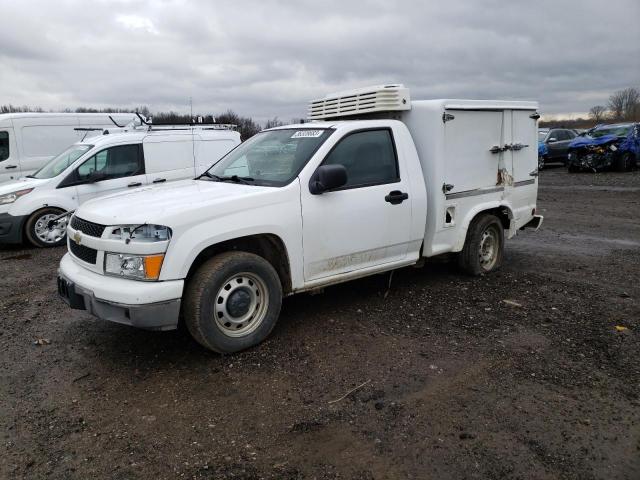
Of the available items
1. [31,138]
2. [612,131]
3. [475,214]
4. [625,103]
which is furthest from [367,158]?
[625,103]

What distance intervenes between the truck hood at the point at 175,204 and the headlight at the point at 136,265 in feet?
0.83

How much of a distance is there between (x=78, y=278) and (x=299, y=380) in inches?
76.1

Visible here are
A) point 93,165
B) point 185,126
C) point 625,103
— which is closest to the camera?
point 93,165

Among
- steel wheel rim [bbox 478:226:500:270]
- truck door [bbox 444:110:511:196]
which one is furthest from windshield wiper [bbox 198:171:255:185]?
steel wheel rim [bbox 478:226:500:270]

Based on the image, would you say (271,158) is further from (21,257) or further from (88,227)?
(21,257)

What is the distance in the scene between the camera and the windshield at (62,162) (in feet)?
31.0

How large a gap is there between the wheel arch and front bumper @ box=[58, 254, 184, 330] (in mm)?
470

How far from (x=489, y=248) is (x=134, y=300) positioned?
14.9 ft

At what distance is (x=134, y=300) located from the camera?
379cm

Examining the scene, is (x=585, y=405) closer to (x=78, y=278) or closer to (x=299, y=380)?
(x=299, y=380)

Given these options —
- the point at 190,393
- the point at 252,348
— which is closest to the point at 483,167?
the point at 252,348

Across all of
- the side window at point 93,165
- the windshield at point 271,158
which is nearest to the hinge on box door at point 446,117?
the windshield at point 271,158

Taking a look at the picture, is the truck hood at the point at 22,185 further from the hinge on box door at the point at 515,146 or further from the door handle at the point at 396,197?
the hinge on box door at the point at 515,146

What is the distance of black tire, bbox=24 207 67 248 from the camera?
29.5 ft
